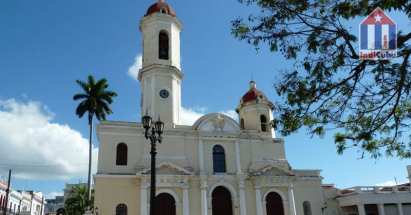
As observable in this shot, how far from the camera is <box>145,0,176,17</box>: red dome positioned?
1228 inches

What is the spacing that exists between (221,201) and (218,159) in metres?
3.20

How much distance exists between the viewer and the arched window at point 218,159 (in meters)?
28.6

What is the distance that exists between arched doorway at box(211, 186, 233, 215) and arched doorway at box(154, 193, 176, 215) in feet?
9.91

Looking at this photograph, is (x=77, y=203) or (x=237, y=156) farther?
(x=77, y=203)

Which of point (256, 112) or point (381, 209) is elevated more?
point (256, 112)

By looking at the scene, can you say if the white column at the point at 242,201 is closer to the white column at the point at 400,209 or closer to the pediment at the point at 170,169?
the pediment at the point at 170,169

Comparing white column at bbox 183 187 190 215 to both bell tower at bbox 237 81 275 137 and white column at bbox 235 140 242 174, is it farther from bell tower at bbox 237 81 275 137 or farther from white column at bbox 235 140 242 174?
bell tower at bbox 237 81 275 137

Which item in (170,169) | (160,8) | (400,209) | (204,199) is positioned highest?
(160,8)

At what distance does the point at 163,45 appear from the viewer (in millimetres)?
30844

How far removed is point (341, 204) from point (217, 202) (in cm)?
1109

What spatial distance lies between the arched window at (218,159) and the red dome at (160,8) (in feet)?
39.1

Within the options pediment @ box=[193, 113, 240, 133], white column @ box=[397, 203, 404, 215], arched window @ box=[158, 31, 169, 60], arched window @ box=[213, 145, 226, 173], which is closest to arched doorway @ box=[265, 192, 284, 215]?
arched window @ box=[213, 145, 226, 173]

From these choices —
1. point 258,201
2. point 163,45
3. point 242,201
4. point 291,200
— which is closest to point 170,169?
point 242,201

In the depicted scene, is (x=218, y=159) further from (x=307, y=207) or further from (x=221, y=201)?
(x=307, y=207)
